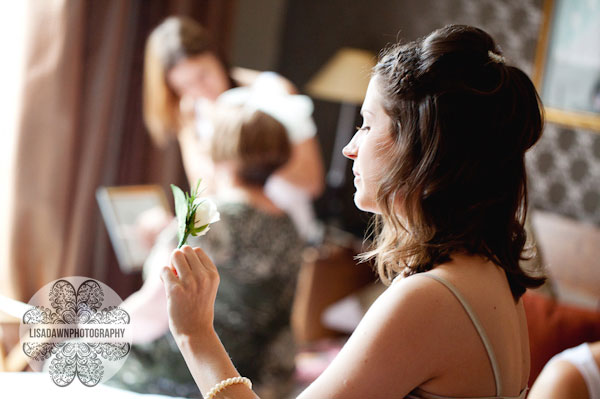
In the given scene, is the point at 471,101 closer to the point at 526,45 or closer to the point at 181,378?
the point at 181,378

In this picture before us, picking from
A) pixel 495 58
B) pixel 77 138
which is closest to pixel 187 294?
pixel 495 58

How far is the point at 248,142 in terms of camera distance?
1807 millimetres

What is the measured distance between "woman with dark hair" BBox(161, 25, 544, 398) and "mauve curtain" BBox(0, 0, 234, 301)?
1784 mm

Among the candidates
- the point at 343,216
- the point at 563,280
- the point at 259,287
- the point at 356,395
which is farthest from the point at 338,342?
the point at 356,395

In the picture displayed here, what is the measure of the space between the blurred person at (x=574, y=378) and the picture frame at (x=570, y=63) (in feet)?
7.02

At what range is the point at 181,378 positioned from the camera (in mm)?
1730

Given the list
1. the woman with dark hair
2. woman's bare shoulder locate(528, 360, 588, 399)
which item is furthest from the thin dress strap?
woman's bare shoulder locate(528, 360, 588, 399)

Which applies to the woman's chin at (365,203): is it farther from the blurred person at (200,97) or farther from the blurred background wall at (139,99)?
the blurred background wall at (139,99)

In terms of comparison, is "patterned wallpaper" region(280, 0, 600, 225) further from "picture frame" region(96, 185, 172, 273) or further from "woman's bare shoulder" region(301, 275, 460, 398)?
"woman's bare shoulder" region(301, 275, 460, 398)

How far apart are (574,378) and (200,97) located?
186 cm

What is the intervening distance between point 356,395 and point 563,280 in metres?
2.40

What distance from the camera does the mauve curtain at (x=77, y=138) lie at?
8.00ft
